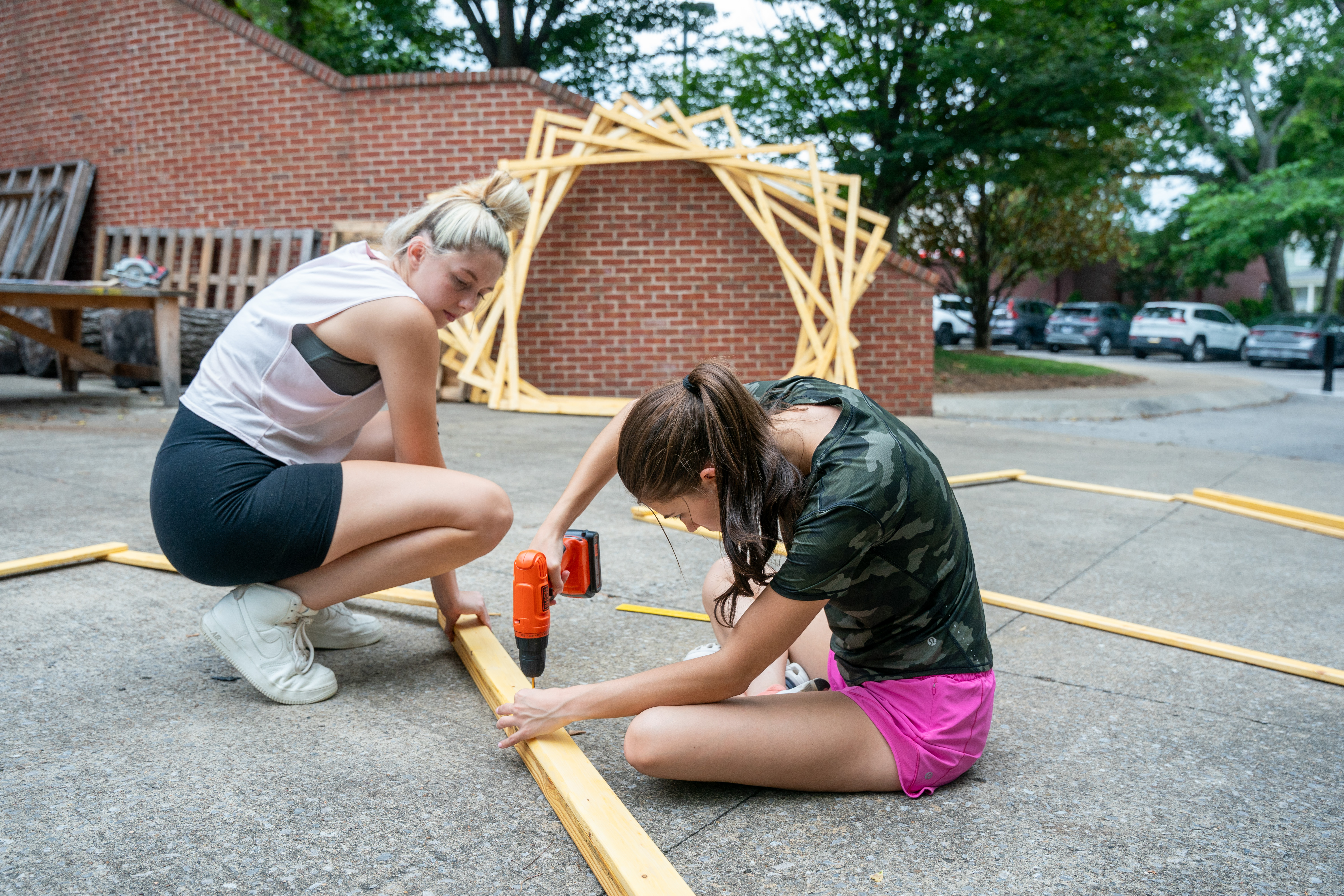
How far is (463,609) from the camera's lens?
2730 mm

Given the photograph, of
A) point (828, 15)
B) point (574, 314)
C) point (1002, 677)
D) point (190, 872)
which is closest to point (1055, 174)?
point (828, 15)

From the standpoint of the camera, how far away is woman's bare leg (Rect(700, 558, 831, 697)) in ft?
7.72

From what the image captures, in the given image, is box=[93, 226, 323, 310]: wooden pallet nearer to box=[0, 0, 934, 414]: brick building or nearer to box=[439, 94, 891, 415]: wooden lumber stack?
box=[0, 0, 934, 414]: brick building

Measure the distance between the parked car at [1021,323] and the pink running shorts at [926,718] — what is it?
87.3ft

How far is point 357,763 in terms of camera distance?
6.84 ft

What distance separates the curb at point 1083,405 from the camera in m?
11.3

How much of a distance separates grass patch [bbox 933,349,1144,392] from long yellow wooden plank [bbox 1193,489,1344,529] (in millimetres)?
Answer: 7222

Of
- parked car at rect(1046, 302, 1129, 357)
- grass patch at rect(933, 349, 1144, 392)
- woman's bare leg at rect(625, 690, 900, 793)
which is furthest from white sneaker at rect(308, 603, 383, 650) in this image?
parked car at rect(1046, 302, 1129, 357)

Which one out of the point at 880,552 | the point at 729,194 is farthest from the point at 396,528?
the point at 729,194

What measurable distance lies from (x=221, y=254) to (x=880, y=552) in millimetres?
10155

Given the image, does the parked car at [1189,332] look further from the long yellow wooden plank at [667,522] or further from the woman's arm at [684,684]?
the woman's arm at [684,684]

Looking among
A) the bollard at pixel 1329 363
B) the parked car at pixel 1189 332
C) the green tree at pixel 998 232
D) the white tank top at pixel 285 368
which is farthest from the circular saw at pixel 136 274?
the parked car at pixel 1189 332

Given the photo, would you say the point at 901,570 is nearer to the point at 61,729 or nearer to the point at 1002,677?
the point at 1002,677

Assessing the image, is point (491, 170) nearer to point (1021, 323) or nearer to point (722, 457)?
point (722, 457)
